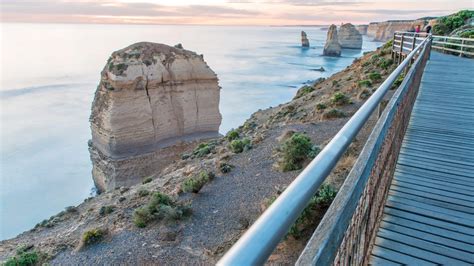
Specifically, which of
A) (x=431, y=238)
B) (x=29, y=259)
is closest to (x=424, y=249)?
(x=431, y=238)

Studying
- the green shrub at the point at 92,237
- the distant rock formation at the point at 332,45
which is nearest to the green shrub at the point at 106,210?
the green shrub at the point at 92,237

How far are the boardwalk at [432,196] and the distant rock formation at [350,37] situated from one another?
6012 inches

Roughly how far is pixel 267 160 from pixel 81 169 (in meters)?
26.7

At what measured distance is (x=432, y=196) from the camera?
4.26 meters

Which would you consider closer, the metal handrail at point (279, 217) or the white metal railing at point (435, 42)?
the metal handrail at point (279, 217)

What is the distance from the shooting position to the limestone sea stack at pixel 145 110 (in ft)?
94.8

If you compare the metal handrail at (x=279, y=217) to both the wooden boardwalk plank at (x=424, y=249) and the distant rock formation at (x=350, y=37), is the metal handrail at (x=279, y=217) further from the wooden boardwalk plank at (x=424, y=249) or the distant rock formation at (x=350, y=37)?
the distant rock formation at (x=350, y=37)

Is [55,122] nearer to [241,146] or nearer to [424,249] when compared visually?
[241,146]

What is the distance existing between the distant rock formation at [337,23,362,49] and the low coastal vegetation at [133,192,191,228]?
152 meters

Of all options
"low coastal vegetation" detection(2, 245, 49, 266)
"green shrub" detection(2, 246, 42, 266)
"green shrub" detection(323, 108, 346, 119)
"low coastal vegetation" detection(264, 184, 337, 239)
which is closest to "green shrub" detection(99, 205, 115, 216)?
"low coastal vegetation" detection(2, 245, 49, 266)

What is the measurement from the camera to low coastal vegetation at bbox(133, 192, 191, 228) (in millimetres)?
10344

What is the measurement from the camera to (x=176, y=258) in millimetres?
8492

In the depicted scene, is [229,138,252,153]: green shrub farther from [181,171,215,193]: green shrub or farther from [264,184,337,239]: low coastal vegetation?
[264,184,337,239]: low coastal vegetation

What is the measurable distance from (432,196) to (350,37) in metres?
158
